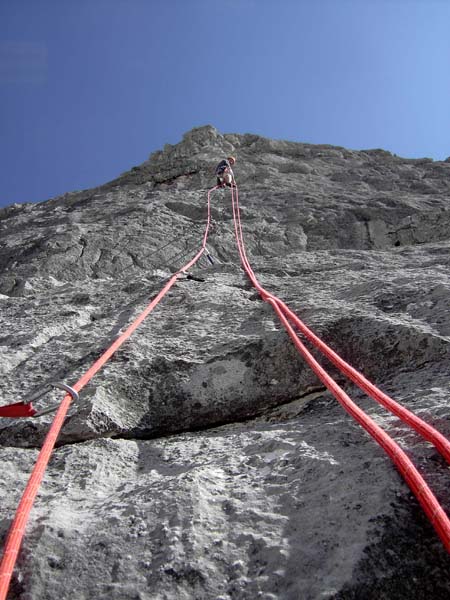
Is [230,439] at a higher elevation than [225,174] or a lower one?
lower

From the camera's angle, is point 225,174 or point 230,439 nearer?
point 230,439

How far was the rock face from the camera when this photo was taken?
Result: 1.00 m

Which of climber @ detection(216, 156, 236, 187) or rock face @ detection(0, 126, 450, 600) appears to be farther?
climber @ detection(216, 156, 236, 187)

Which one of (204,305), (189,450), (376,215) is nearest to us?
(189,450)

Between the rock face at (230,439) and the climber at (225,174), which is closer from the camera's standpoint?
the rock face at (230,439)

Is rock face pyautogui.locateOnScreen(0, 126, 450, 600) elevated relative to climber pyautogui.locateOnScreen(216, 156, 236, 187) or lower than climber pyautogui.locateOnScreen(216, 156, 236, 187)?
lower

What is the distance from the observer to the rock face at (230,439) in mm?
1005

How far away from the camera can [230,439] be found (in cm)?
164

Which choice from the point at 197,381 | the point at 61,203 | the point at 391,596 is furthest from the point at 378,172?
the point at 391,596

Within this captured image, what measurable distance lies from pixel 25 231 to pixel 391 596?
6.89m

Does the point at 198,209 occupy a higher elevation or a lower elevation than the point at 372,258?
higher

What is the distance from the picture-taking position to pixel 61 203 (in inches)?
340

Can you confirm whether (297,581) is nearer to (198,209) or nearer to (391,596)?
(391,596)

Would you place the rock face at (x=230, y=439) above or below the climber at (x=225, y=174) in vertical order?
below
